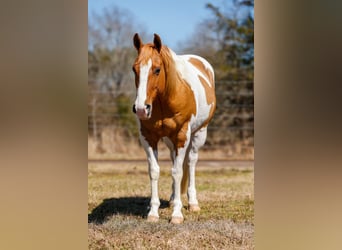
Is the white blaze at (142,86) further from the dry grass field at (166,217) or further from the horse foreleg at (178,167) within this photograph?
the dry grass field at (166,217)

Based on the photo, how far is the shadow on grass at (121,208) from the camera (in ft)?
8.83

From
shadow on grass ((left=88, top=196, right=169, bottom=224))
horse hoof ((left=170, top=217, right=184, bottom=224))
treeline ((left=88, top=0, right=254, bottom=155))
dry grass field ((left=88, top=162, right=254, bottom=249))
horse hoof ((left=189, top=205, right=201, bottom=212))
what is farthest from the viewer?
treeline ((left=88, top=0, right=254, bottom=155))

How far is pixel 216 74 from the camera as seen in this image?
6.31 m

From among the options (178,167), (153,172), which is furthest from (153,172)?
(178,167)

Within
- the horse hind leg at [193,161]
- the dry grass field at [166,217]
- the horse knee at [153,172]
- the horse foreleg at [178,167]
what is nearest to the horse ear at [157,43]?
the horse foreleg at [178,167]

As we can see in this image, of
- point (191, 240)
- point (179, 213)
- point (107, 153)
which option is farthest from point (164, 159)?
point (191, 240)

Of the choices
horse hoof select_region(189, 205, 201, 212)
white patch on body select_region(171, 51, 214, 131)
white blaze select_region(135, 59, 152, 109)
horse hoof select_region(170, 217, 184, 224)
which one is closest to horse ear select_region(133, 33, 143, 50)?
white blaze select_region(135, 59, 152, 109)

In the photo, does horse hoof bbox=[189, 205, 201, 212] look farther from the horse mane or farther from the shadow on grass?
the horse mane

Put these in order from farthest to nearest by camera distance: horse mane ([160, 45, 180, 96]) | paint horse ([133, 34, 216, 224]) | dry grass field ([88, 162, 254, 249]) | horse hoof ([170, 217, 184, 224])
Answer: horse hoof ([170, 217, 184, 224])
horse mane ([160, 45, 180, 96])
paint horse ([133, 34, 216, 224])
dry grass field ([88, 162, 254, 249])

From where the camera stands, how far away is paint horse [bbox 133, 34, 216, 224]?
7.53 ft
